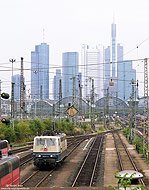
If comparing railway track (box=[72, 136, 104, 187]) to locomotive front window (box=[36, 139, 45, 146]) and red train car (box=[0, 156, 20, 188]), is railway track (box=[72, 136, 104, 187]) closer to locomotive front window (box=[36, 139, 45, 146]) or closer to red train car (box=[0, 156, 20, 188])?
→ locomotive front window (box=[36, 139, 45, 146])

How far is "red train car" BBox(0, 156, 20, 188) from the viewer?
488 inches

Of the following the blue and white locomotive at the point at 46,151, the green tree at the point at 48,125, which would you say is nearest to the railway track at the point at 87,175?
the blue and white locomotive at the point at 46,151

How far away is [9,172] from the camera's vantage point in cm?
1321

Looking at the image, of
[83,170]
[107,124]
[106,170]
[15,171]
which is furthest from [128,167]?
[107,124]

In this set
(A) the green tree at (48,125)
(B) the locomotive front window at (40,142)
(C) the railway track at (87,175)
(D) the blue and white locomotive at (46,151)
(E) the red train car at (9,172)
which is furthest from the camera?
(A) the green tree at (48,125)

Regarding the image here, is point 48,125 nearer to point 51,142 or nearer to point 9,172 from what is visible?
point 51,142

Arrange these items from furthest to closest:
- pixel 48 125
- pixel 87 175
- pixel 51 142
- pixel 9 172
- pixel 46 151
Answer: pixel 48 125
pixel 51 142
pixel 46 151
pixel 87 175
pixel 9 172

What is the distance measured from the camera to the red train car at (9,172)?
40.7 ft

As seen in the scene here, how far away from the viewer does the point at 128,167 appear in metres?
23.2

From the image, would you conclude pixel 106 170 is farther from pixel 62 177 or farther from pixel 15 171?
pixel 15 171

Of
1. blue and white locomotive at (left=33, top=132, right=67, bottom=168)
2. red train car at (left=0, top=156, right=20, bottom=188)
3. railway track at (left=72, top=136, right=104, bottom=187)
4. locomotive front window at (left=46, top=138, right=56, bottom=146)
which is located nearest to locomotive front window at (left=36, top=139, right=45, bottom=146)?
blue and white locomotive at (left=33, top=132, right=67, bottom=168)

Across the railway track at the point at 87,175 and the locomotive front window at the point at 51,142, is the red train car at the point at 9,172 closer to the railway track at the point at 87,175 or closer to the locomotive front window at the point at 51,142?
the railway track at the point at 87,175

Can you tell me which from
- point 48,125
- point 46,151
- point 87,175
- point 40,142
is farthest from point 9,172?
point 48,125

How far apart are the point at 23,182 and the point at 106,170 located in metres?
6.66
